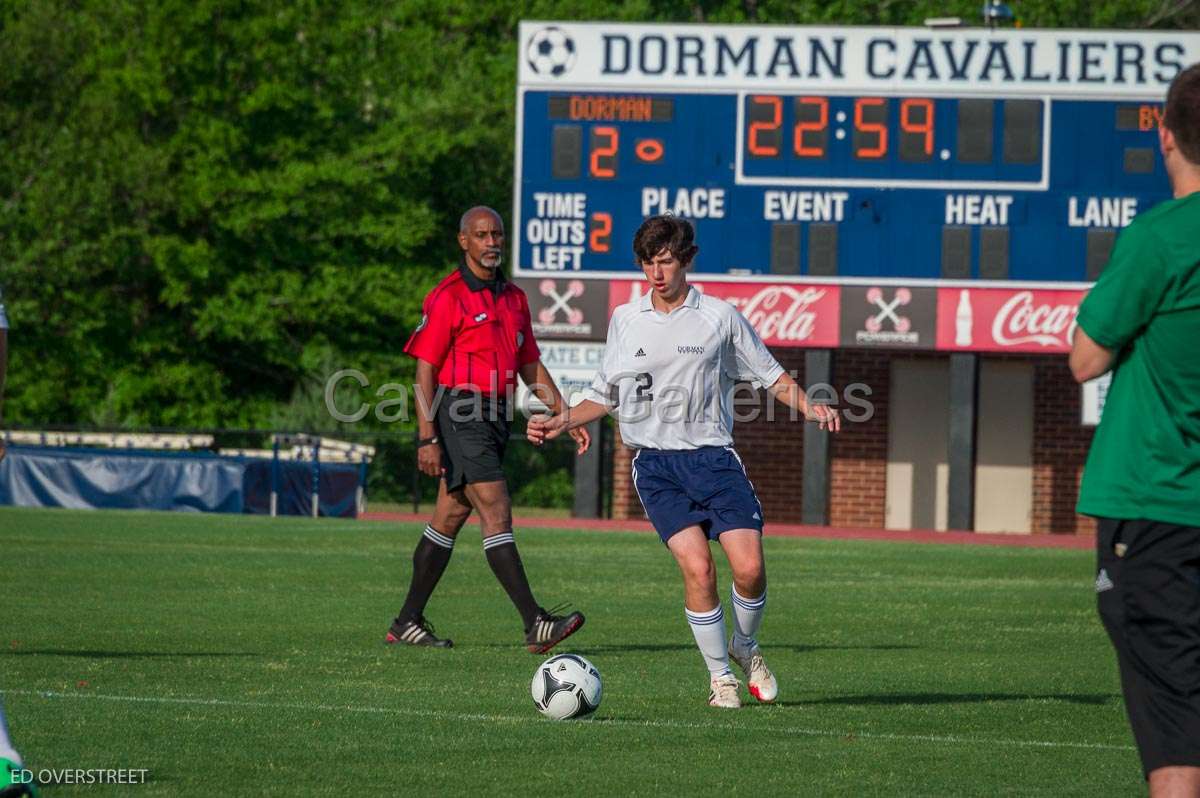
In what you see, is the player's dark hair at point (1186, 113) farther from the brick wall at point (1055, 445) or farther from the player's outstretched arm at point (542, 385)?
the brick wall at point (1055, 445)

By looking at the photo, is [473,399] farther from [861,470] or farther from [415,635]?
[861,470]

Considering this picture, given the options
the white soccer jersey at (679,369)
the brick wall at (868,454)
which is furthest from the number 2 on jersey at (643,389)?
the brick wall at (868,454)

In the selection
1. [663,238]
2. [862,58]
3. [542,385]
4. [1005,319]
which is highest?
[862,58]

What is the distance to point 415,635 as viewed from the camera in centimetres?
1017

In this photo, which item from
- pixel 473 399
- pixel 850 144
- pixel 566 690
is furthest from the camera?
pixel 850 144

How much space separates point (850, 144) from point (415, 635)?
56.1 ft

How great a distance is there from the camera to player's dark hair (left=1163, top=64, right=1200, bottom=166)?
14.1 feet

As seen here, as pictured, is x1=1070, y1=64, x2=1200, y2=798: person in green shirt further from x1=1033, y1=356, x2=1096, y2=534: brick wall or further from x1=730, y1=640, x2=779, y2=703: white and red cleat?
x1=1033, y1=356, x2=1096, y2=534: brick wall

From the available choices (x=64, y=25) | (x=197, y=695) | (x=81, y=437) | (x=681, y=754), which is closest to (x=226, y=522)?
(x=81, y=437)

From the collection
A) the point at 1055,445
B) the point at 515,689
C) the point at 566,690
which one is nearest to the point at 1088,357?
the point at 566,690

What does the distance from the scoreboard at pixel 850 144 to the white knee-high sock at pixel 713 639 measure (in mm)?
18605

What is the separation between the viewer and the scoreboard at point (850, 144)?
26000mm

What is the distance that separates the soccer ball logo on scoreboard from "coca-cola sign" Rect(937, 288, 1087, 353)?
609 cm

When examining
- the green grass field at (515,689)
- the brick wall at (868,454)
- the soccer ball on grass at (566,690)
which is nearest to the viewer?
the green grass field at (515,689)
